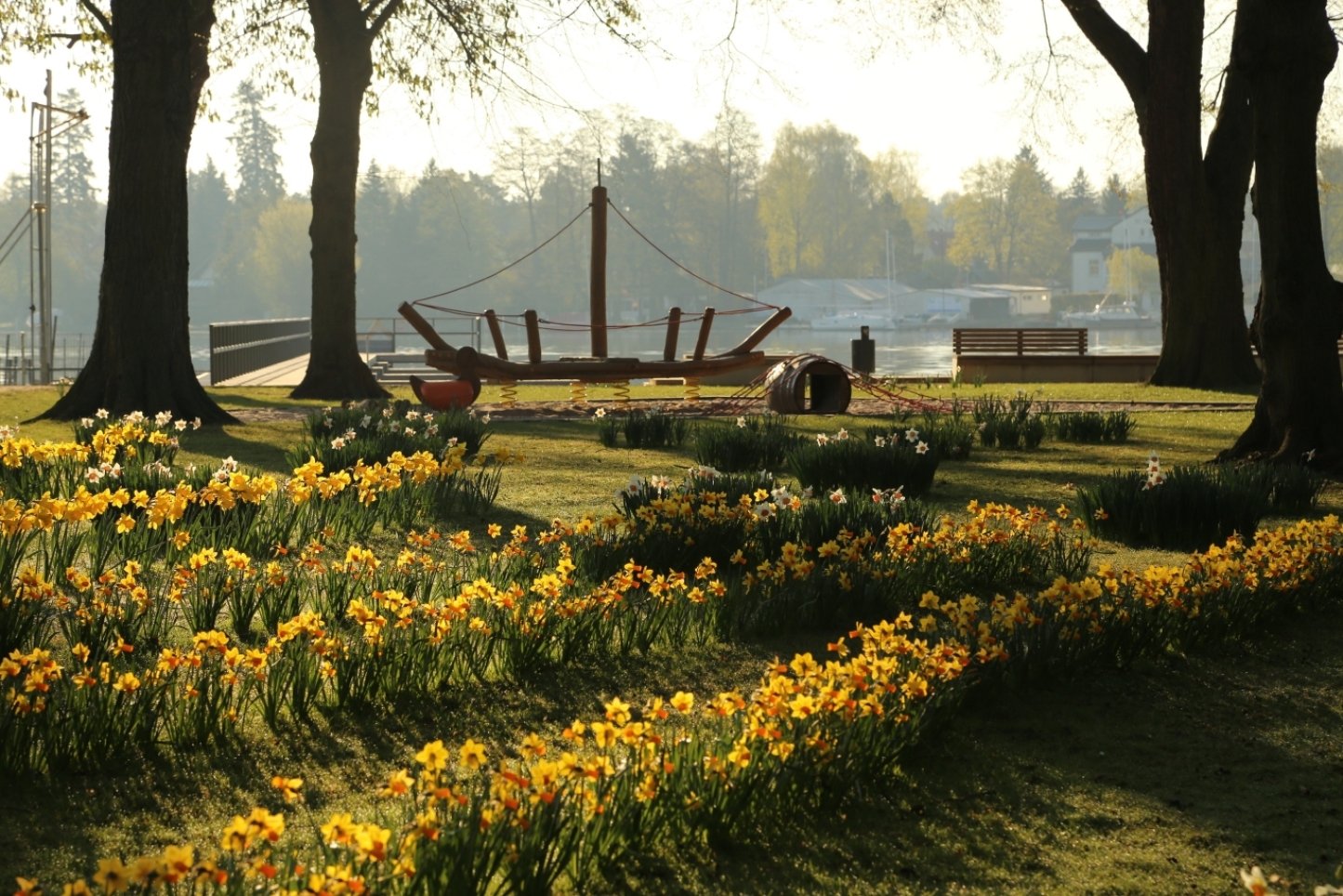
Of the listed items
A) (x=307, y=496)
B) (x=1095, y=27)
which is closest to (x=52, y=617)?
(x=307, y=496)

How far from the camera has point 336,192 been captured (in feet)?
64.0

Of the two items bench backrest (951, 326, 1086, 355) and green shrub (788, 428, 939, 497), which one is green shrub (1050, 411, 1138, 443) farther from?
bench backrest (951, 326, 1086, 355)

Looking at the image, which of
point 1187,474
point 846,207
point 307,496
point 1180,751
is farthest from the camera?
point 846,207

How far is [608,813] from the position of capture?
331cm

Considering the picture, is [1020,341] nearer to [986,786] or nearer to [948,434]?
[948,434]

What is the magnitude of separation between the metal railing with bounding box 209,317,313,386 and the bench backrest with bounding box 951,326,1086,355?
39.4 feet

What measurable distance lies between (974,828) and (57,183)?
13489 centimetres

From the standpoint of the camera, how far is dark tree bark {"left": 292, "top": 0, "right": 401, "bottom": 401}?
19.3 m

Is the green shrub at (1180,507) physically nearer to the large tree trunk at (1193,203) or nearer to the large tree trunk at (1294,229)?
the large tree trunk at (1294,229)

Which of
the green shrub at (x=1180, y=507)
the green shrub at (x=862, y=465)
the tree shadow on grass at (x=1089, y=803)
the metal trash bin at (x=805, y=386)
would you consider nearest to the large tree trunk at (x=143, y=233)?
the metal trash bin at (x=805, y=386)

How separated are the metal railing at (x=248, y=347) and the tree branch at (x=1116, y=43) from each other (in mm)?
13533

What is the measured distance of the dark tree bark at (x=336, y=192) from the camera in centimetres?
1934

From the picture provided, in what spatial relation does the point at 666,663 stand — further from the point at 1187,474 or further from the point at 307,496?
the point at 1187,474

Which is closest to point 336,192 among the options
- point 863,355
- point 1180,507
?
point 863,355
